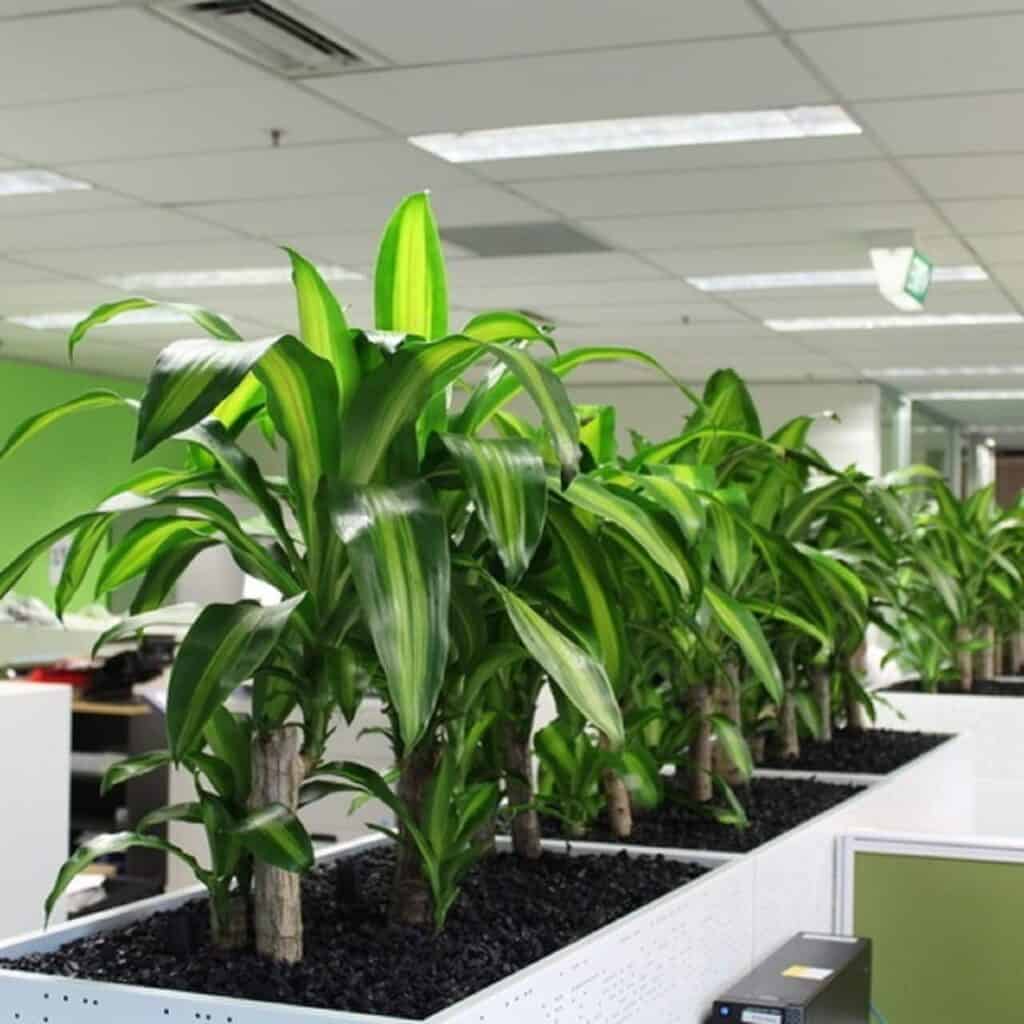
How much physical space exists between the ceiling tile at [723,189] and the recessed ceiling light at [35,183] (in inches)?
58.2

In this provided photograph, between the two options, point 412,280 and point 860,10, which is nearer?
point 412,280

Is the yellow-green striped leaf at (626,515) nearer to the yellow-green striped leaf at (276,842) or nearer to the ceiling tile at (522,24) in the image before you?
the yellow-green striped leaf at (276,842)

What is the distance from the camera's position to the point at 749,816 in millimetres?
2141

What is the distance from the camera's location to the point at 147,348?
421 inches

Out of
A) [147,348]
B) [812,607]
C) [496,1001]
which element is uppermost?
[147,348]

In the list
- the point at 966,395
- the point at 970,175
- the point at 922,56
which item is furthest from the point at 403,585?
the point at 966,395

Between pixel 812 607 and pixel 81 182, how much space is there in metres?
3.98

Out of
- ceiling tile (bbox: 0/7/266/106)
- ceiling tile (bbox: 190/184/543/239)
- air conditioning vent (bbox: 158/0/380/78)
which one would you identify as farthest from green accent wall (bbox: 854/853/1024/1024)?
ceiling tile (bbox: 190/184/543/239)

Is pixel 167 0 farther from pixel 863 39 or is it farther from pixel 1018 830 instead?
pixel 1018 830

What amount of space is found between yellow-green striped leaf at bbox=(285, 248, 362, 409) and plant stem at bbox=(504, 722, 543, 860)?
1.80 ft

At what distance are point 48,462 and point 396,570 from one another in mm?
11001

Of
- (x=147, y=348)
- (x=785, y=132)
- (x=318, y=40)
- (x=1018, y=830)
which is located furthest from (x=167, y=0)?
(x=147, y=348)

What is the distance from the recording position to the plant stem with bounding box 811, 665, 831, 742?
2.86 m

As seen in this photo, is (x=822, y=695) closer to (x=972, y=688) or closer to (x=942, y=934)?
(x=942, y=934)
